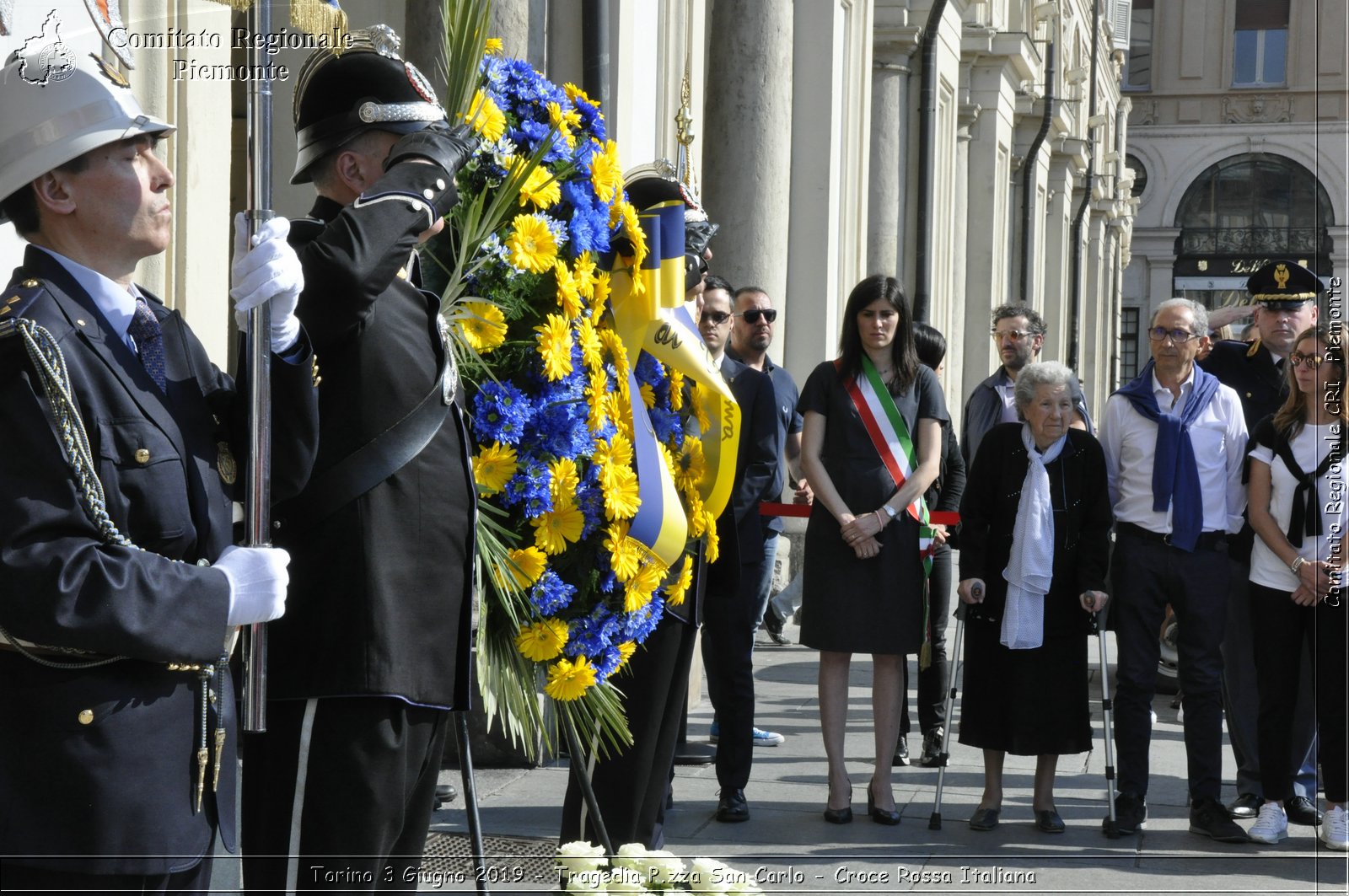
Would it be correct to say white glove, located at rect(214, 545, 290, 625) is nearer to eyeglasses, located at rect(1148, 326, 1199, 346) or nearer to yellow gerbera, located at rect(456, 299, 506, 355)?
yellow gerbera, located at rect(456, 299, 506, 355)

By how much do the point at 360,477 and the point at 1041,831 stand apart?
13.8ft

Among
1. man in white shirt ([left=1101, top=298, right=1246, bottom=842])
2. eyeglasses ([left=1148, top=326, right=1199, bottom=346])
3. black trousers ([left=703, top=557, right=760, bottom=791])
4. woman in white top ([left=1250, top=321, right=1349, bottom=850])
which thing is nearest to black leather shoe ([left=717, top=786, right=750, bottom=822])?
black trousers ([left=703, top=557, right=760, bottom=791])

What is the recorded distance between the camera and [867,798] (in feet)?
21.4

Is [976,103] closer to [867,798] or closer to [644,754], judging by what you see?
[867,798]

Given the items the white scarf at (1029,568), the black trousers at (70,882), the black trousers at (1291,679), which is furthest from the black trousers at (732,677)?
the black trousers at (70,882)

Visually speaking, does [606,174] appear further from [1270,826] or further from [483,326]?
[1270,826]

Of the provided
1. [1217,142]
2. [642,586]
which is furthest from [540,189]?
[1217,142]

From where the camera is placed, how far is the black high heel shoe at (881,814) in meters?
6.17

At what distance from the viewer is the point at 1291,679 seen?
248 inches

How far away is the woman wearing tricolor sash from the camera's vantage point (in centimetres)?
623

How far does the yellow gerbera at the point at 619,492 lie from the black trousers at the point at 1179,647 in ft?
10.5

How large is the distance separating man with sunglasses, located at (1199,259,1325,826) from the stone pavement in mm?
292

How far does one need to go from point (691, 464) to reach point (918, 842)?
7.43 feet

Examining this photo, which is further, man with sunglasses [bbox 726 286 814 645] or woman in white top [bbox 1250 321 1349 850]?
man with sunglasses [bbox 726 286 814 645]
